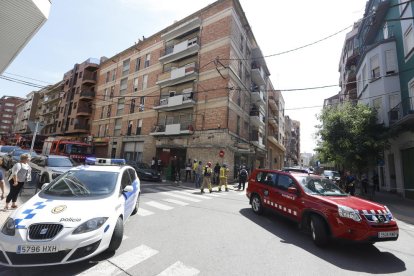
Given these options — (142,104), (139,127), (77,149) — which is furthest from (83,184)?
(142,104)

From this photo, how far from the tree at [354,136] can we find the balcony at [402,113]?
110 centimetres

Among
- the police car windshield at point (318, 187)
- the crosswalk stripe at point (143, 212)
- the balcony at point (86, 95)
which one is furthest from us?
the balcony at point (86, 95)

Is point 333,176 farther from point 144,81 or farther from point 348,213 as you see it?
point 144,81

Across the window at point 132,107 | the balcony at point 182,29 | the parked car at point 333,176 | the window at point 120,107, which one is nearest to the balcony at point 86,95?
the window at point 120,107

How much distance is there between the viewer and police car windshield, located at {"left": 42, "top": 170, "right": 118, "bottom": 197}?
4.54 meters

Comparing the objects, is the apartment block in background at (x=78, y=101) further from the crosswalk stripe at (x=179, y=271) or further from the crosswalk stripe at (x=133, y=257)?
the crosswalk stripe at (x=179, y=271)

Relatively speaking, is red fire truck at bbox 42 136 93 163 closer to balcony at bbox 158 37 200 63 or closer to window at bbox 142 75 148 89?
window at bbox 142 75 148 89

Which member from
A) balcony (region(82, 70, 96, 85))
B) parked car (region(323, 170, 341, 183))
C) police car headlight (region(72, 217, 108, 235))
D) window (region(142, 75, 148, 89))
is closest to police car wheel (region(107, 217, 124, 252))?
police car headlight (region(72, 217, 108, 235))

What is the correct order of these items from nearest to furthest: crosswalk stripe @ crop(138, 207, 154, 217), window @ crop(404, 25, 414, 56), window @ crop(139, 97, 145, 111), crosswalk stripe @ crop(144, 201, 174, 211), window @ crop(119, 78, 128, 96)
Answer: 1. crosswalk stripe @ crop(138, 207, 154, 217)
2. crosswalk stripe @ crop(144, 201, 174, 211)
3. window @ crop(404, 25, 414, 56)
4. window @ crop(139, 97, 145, 111)
5. window @ crop(119, 78, 128, 96)

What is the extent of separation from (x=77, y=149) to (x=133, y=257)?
21550 mm

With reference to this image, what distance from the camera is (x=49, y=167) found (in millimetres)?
9820

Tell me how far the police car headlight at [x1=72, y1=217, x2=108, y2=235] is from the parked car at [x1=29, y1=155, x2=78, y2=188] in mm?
6924

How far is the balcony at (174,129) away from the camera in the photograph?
70.1 ft

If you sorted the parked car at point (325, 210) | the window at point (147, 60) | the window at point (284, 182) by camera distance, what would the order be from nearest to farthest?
the parked car at point (325, 210) → the window at point (284, 182) → the window at point (147, 60)
